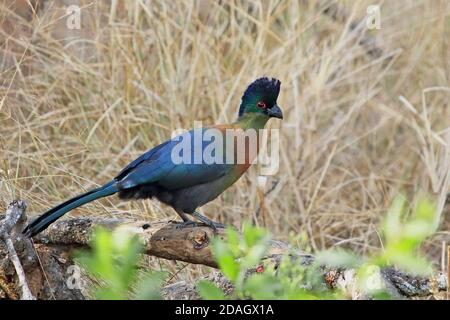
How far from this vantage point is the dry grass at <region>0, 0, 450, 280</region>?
182 inches

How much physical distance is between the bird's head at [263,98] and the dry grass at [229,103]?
30.4 inches

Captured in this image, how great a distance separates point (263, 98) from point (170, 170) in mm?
581

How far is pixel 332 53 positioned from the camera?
210 inches

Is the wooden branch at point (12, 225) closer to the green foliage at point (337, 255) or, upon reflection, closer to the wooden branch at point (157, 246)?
the wooden branch at point (157, 246)

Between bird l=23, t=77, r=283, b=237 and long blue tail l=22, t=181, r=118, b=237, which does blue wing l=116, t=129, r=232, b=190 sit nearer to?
bird l=23, t=77, r=283, b=237

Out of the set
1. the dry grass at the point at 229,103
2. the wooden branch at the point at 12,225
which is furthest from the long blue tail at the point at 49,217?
the dry grass at the point at 229,103

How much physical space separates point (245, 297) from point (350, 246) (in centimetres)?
305

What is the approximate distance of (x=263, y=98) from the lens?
12.1 feet

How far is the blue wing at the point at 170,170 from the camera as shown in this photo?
10.8 feet

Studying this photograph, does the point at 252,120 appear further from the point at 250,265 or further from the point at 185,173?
the point at 250,265

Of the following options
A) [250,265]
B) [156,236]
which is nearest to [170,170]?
[156,236]
